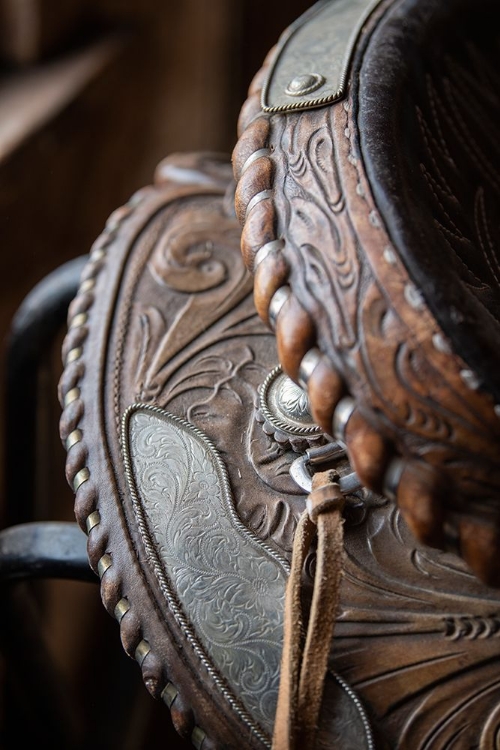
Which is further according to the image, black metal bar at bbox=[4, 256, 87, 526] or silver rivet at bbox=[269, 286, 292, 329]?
black metal bar at bbox=[4, 256, 87, 526]

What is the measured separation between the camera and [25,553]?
2.04 feet

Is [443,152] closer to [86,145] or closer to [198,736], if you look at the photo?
[198,736]

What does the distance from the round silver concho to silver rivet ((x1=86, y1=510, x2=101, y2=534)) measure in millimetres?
133

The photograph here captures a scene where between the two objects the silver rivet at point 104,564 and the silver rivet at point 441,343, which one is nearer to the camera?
the silver rivet at point 441,343

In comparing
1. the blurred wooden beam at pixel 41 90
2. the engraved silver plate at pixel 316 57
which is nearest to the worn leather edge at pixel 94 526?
the engraved silver plate at pixel 316 57

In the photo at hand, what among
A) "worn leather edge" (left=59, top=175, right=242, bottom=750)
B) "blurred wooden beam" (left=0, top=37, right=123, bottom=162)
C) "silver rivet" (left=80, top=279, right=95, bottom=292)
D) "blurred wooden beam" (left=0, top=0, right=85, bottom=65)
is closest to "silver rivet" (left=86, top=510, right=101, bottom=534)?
"worn leather edge" (left=59, top=175, right=242, bottom=750)

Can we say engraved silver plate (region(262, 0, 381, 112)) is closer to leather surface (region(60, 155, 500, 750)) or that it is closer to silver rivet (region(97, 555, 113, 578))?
leather surface (region(60, 155, 500, 750))

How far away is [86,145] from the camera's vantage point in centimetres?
134

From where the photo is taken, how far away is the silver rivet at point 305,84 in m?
0.53

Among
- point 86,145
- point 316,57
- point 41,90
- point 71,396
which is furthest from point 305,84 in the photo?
point 86,145

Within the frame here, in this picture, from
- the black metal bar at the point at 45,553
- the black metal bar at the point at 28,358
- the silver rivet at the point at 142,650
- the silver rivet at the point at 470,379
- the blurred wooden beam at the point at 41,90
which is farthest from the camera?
the blurred wooden beam at the point at 41,90

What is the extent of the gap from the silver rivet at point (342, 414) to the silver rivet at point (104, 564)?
19cm

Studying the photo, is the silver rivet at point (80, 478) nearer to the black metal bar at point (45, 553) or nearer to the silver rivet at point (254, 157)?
the black metal bar at point (45, 553)

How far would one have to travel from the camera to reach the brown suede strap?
435 mm
